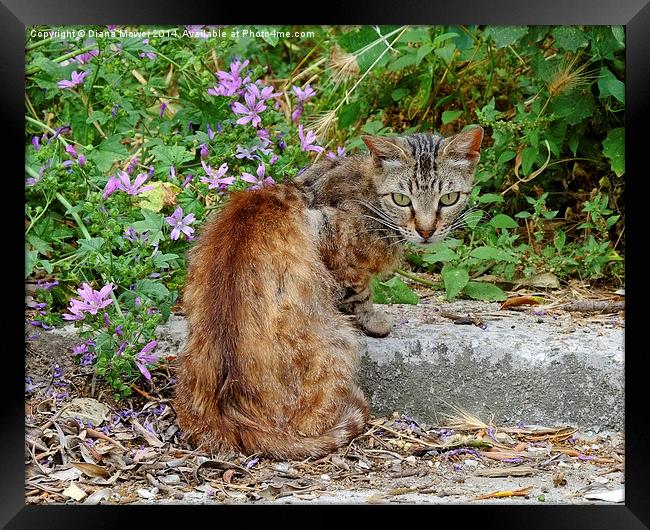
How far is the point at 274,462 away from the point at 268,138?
121cm

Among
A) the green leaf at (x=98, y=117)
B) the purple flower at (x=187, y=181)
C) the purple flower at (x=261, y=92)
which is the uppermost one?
the purple flower at (x=261, y=92)

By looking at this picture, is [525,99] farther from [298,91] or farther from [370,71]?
[298,91]

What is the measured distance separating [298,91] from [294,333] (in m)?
1.02

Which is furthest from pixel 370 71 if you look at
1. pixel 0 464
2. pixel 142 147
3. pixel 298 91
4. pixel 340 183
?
pixel 0 464

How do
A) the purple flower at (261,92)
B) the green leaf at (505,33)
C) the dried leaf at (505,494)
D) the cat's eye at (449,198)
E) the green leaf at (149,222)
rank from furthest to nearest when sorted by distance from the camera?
the purple flower at (261,92)
the cat's eye at (449,198)
the green leaf at (149,222)
the green leaf at (505,33)
the dried leaf at (505,494)

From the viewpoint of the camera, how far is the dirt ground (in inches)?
106

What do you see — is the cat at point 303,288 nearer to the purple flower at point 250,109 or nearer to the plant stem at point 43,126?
the purple flower at point 250,109

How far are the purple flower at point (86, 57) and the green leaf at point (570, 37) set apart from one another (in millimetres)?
1564

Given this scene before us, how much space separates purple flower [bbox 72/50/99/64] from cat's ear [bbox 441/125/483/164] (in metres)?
1.27

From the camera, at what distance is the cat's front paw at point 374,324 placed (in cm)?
330

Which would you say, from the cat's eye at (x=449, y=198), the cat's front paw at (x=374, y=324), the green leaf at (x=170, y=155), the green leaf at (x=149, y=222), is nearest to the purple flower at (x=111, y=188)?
the green leaf at (x=149, y=222)

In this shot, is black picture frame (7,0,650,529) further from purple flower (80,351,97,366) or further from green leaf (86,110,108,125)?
green leaf (86,110,108,125)

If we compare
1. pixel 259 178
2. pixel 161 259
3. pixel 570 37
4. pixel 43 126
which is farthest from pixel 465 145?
pixel 43 126
